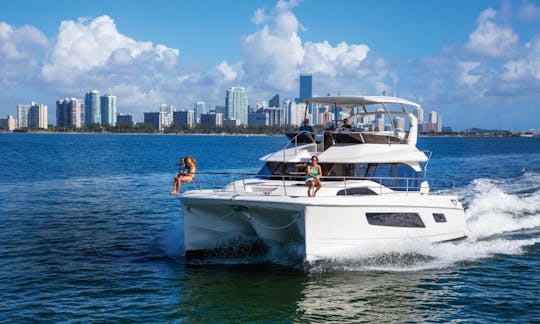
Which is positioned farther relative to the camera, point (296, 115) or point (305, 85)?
point (296, 115)

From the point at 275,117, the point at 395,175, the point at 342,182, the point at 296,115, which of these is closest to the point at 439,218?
the point at 395,175

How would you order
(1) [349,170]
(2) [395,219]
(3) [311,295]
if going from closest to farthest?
1. (3) [311,295]
2. (2) [395,219]
3. (1) [349,170]

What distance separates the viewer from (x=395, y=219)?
54.6 ft

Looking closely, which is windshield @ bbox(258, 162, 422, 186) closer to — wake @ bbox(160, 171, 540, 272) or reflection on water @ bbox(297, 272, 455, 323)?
wake @ bbox(160, 171, 540, 272)

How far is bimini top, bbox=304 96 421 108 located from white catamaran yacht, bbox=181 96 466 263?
37 mm

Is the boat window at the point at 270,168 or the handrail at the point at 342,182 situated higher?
the boat window at the point at 270,168

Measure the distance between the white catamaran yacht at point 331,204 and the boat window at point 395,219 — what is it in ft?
0.09

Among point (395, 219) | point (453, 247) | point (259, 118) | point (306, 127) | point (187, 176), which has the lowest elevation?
point (453, 247)

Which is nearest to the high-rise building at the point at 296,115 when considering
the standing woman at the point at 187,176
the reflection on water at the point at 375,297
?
the standing woman at the point at 187,176

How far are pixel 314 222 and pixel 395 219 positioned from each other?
260cm

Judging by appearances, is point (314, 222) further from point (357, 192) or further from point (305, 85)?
point (305, 85)

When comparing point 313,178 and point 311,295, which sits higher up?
point 313,178

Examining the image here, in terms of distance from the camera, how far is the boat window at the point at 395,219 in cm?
1622

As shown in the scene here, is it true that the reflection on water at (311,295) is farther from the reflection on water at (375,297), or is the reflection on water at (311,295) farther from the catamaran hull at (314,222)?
the catamaran hull at (314,222)
